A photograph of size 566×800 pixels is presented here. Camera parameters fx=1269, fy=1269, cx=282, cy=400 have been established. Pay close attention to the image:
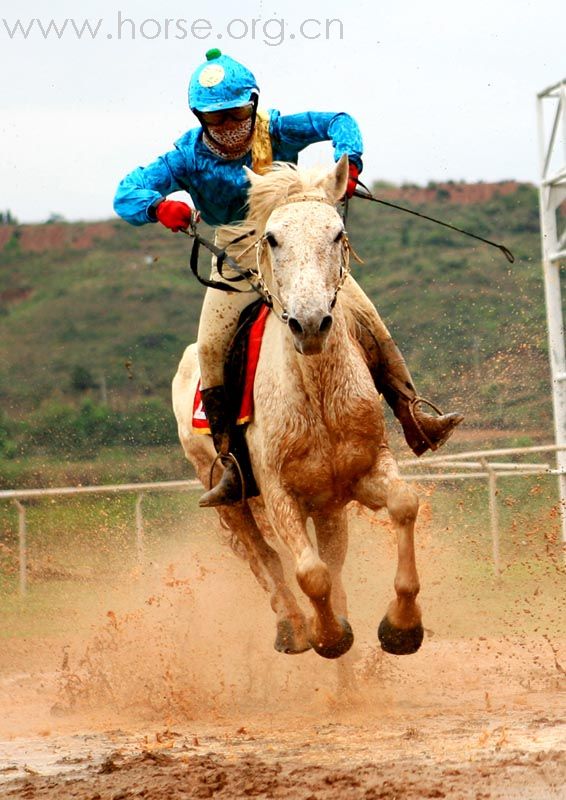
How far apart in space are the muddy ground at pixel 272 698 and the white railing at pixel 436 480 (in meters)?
0.73

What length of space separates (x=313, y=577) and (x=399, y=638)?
447 millimetres

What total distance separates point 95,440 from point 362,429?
44.9 feet

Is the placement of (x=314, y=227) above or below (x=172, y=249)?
below

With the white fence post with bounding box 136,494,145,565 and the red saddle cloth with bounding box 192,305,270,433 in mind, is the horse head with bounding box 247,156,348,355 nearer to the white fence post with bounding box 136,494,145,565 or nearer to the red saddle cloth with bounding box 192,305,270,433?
the red saddle cloth with bounding box 192,305,270,433

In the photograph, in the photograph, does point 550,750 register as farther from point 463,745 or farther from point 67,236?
point 67,236

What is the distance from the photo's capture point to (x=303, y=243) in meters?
5.10

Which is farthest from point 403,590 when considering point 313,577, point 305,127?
point 305,127

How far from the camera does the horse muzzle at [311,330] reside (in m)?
4.81

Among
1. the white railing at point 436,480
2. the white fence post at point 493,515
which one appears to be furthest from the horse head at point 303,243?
the white fence post at point 493,515

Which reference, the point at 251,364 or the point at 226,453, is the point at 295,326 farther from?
the point at 226,453

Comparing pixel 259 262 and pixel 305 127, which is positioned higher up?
pixel 305 127

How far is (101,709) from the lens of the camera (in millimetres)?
7199

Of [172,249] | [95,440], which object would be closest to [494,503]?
[95,440]

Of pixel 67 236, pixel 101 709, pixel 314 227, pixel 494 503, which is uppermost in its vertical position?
pixel 67 236
